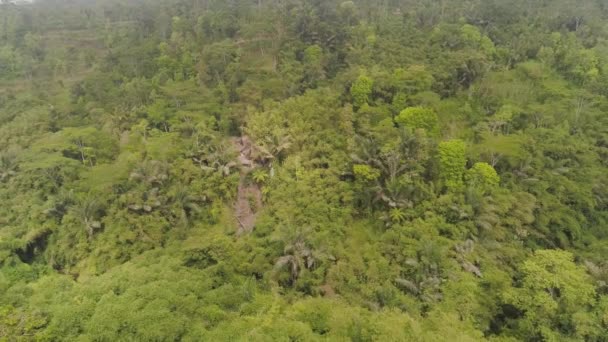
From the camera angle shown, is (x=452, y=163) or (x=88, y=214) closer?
(x=88, y=214)

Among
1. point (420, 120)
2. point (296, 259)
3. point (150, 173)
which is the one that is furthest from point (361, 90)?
point (150, 173)

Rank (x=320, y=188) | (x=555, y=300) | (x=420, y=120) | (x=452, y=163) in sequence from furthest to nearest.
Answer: (x=420, y=120) < (x=320, y=188) < (x=452, y=163) < (x=555, y=300)

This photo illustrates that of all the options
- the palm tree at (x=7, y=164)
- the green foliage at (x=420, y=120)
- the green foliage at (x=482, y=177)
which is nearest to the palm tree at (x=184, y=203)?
the palm tree at (x=7, y=164)

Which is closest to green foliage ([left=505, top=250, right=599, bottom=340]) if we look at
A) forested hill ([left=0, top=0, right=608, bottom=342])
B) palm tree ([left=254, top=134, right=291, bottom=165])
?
forested hill ([left=0, top=0, right=608, bottom=342])

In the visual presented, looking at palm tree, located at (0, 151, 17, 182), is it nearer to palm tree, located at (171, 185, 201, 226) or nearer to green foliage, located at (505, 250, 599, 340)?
palm tree, located at (171, 185, 201, 226)

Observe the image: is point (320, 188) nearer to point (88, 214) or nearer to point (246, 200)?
point (246, 200)

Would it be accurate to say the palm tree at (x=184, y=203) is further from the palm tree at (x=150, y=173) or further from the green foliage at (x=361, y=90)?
the green foliage at (x=361, y=90)
